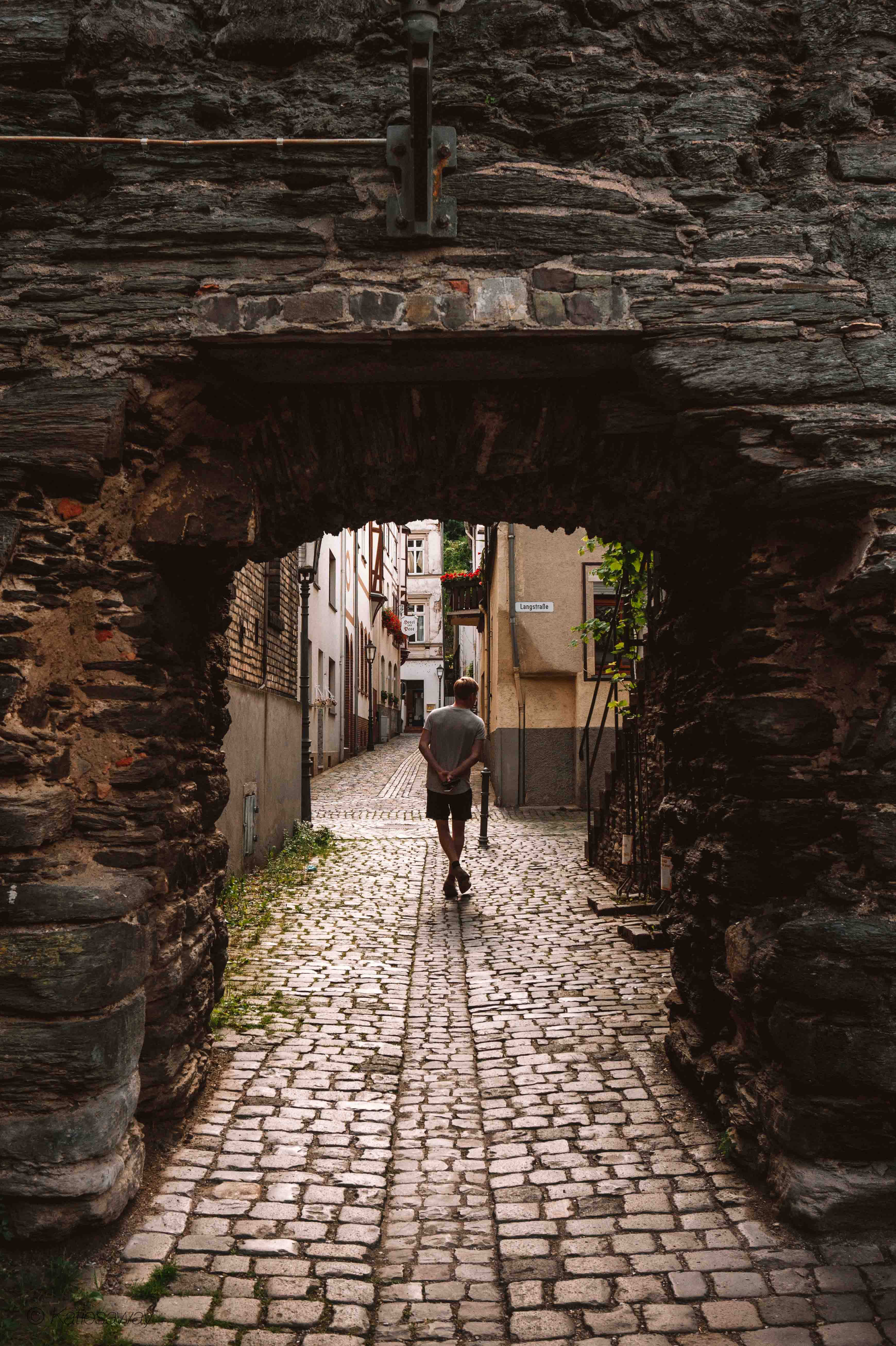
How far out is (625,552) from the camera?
6992 millimetres

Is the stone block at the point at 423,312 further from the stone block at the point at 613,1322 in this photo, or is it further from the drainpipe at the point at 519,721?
the drainpipe at the point at 519,721

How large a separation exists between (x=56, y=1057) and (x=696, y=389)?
10.1 feet

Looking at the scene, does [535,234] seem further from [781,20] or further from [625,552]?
[625,552]

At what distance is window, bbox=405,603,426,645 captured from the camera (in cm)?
5509

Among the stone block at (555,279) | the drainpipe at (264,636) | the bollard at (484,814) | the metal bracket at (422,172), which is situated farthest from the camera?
the bollard at (484,814)

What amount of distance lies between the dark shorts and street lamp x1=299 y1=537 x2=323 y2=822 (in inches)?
174

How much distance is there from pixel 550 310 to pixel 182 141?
4.97 ft

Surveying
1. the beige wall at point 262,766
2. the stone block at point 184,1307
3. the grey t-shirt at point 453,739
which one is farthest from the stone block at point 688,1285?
the grey t-shirt at point 453,739

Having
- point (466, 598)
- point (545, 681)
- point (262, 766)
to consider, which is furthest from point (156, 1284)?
point (466, 598)

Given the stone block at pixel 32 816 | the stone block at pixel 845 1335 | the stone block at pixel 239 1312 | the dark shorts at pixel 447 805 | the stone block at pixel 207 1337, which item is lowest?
the stone block at pixel 207 1337

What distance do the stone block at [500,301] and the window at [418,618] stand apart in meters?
51.4

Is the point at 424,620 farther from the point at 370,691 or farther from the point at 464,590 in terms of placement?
the point at 464,590

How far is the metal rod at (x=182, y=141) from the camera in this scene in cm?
346

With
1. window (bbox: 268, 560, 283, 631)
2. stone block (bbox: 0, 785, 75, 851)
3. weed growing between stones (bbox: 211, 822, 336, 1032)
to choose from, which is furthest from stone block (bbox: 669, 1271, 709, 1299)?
window (bbox: 268, 560, 283, 631)
